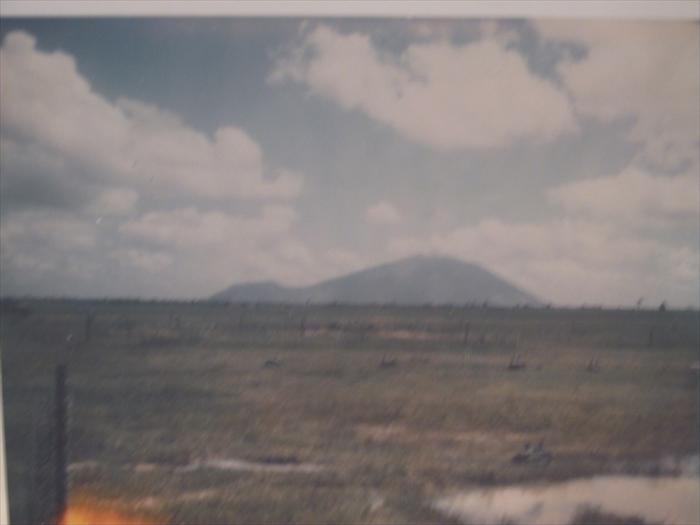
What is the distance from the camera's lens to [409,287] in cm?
170

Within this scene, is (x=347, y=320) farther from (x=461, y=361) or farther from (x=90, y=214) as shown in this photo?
(x=90, y=214)

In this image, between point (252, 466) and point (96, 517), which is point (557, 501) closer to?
point (252, 466)

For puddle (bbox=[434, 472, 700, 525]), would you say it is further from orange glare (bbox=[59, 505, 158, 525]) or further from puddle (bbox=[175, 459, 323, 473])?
orange glare (bbox=[59, 505, 158, 525])

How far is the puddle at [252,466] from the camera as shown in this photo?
1723 millimetres

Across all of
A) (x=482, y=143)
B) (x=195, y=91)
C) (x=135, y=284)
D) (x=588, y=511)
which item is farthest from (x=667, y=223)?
(x=135, y=284)

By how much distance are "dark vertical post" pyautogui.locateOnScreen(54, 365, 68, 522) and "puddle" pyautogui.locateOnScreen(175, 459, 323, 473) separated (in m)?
0.27

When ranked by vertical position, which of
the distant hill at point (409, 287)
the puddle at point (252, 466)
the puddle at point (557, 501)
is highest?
the distant hill at point (409, 287)

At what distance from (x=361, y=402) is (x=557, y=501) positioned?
19.8 inches

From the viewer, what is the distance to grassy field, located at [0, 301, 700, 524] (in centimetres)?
172

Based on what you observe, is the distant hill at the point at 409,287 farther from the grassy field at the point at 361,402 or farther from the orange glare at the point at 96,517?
the orange glare at the point at 96,517

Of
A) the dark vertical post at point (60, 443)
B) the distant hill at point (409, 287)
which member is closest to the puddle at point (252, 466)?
the dark vertical post at point (60, 443)

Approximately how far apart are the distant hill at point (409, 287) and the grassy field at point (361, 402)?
28mm

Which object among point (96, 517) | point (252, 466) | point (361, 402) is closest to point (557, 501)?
point (361, 402)

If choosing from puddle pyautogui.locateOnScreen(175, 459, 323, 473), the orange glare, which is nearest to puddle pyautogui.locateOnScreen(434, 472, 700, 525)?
puddle pyautogui.locateOnScreen(175, 459, 323, 473)
